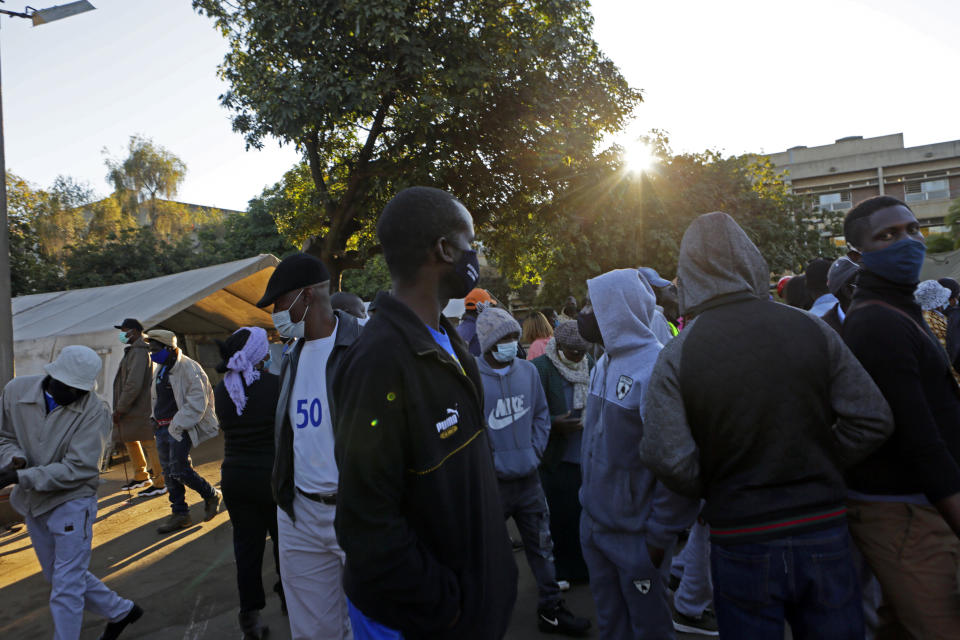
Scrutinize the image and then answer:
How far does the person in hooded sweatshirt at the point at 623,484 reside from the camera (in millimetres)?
2572

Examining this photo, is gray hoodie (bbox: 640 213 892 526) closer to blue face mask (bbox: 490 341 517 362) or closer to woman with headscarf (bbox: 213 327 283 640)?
blue face mask (bbox: 490 341 517 362)

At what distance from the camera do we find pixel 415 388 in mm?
1431

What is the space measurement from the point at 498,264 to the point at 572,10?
18.2 feet

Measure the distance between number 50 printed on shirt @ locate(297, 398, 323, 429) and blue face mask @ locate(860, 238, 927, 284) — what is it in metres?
2.38

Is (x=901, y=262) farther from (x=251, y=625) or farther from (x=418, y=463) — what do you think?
(x=251, y=625)

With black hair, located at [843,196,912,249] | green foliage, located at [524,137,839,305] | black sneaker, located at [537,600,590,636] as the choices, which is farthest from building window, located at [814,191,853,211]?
black hair, located at [843,196,912,249]

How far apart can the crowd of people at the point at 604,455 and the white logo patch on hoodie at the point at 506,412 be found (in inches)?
0.5

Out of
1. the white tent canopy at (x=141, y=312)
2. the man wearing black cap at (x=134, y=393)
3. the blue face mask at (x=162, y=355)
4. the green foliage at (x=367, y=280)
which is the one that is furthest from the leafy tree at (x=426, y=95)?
the green foliage at (x=367, y=280)

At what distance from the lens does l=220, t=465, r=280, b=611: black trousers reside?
12.1ft

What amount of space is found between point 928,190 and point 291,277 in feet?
154

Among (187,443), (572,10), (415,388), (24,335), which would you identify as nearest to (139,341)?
(187,443)

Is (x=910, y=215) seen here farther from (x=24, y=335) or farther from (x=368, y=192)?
(x=24, y=335)

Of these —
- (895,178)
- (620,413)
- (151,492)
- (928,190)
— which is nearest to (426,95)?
(151,492)

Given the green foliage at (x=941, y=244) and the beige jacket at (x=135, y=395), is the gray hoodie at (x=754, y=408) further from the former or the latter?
the green foliage at (x=941, y=244)
